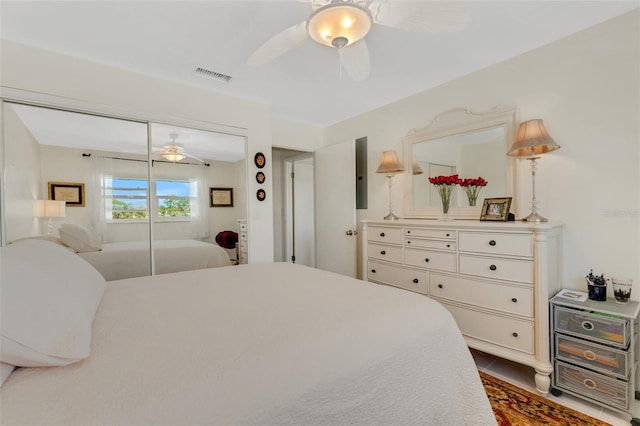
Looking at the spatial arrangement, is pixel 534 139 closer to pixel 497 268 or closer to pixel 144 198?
pixel 497 268

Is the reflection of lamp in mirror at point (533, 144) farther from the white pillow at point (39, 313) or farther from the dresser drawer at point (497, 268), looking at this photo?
the white pillow at point (39, 313)

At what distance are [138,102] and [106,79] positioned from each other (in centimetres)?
27

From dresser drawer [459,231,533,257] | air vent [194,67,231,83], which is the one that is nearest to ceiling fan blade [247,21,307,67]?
air vent [194,67,231,83]

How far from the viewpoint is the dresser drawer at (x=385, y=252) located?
275cm

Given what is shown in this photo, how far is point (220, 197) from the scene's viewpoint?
309 centimetres

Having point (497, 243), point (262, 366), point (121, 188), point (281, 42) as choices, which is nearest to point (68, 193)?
point (121, 188)

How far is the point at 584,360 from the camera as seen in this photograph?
1.74 metres

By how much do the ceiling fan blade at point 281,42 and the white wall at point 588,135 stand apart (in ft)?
6.09

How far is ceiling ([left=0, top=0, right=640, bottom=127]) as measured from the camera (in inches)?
70.2

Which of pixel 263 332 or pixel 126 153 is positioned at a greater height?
pixel 126 153

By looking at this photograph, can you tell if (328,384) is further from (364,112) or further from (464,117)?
(364,112)

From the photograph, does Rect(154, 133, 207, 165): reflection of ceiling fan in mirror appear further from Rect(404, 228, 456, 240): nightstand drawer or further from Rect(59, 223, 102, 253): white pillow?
Rect(404, 228, 456, 240): nightstand drawer

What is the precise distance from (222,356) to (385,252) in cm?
225

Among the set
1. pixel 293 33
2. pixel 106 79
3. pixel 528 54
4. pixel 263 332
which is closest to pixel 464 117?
pixel 528 54
